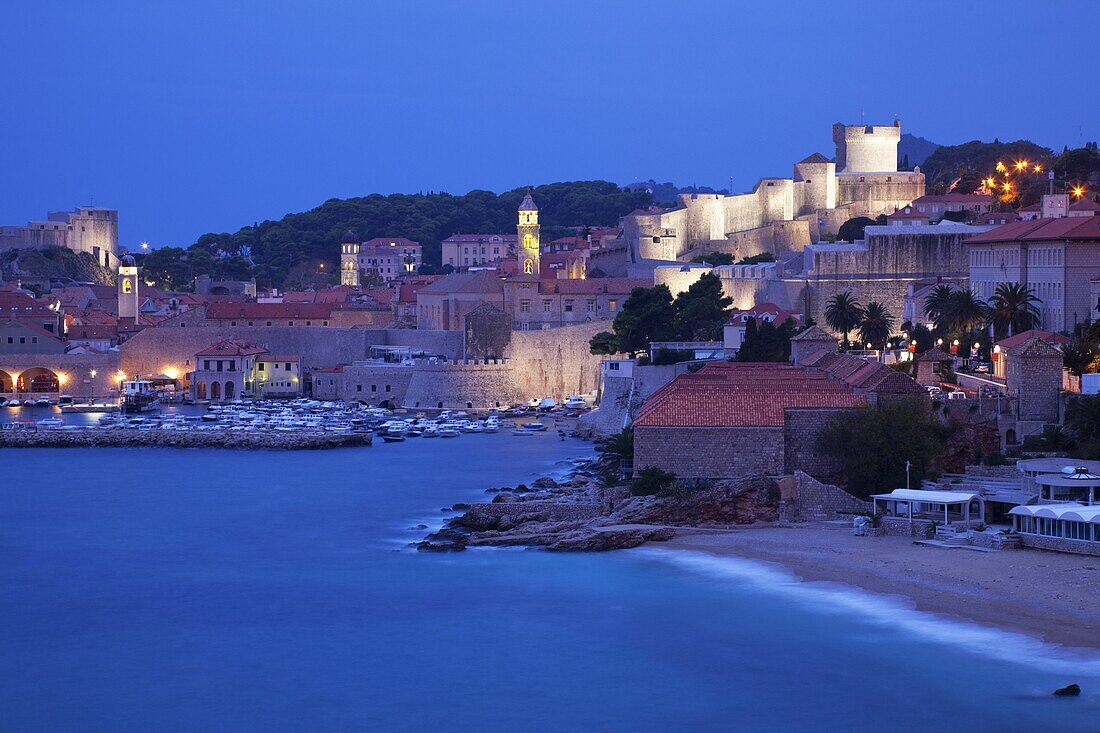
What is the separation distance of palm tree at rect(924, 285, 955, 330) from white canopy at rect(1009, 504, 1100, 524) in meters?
10.7

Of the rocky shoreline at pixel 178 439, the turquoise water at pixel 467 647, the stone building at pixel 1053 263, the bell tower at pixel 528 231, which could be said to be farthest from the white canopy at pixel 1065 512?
the bell tower at pixel 528 231

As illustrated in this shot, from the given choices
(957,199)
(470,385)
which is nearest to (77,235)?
(470,385)

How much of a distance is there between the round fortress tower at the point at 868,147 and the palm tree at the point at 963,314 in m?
18.8

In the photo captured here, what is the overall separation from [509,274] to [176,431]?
1451 cm

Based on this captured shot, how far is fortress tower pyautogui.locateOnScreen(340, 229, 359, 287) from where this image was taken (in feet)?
233

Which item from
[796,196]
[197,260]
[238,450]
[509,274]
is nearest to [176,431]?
[238,450]

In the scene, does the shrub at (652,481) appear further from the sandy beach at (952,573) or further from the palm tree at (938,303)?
the palm tree at (938,303)

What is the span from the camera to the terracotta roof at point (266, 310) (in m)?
51.5

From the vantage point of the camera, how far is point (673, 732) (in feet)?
46.3

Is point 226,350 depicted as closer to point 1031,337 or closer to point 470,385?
point 470,385

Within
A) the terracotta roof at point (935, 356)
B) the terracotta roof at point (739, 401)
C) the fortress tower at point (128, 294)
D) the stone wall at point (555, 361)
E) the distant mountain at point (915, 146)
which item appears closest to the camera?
the terracotta roof at point (739, 401)

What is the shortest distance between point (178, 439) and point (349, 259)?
37669mm

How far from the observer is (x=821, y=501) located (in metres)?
20.2

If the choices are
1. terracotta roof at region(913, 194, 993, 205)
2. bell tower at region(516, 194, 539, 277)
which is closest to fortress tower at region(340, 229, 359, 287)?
bell tower at region(516, 194, 539, 277)
